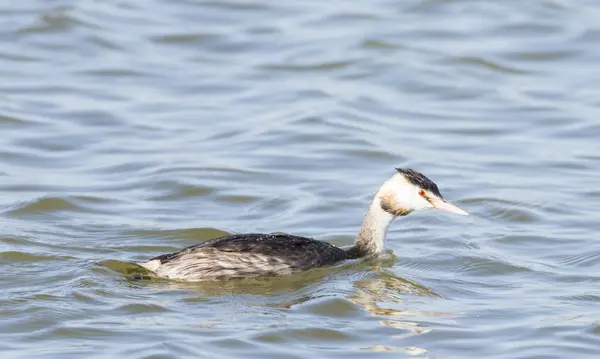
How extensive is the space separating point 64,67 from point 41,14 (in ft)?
7.20

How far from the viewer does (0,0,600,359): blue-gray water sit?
31.4 ft

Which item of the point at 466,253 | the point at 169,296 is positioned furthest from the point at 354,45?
the point at 169,296

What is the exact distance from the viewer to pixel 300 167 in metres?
14.2

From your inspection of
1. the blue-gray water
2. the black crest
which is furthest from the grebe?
the blue-gray water

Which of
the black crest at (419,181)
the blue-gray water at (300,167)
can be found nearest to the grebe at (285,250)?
the black crest at (419,181)

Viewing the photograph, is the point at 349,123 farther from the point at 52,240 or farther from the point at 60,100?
the point at 52,240

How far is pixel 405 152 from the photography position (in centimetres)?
1467

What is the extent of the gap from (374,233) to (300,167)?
2862mm

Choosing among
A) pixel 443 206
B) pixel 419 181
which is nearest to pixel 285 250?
pixel 419 181

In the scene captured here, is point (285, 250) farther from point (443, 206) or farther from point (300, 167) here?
point (300, 167)

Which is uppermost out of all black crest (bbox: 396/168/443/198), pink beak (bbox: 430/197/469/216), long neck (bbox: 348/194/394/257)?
black crest (bbox: 396/168/443/198)

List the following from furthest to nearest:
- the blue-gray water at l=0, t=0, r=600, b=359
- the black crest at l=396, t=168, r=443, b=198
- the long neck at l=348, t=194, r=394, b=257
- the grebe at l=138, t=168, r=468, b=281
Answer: the long neck at l=348, t=194, r=394, b=257 < the black crest at l=396, t=168, r=443, b=198 < the grebe at l=138, t=168, r=468, b=281 < the blue-gray water at l=0, t=0, r=600, b=359

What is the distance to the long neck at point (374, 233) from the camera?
1146cm

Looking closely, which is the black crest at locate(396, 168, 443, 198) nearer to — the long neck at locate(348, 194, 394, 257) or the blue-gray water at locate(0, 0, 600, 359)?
the long neck at locate(348, 194, 394, 257)
